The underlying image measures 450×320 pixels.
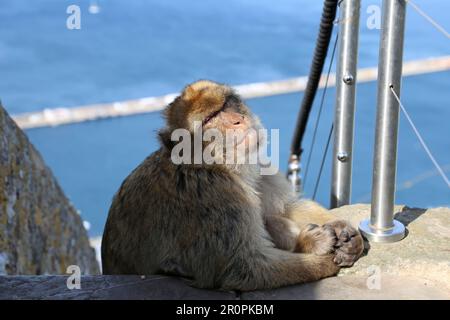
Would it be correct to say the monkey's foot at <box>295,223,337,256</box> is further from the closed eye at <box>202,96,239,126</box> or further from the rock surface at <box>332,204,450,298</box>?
the closed eye at <box>202,96,239,126</box>

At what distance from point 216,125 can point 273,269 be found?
1.61 feet

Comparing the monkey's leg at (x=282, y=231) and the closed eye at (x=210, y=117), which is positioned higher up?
the closed eye at (x=210, y=117)

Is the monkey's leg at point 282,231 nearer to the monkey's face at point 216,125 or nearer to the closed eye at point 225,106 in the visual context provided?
the monkey's face at point 216,125

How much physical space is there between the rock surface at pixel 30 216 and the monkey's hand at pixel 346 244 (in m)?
1.31

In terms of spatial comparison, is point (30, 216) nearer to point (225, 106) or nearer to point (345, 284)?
→ point (225, 106)

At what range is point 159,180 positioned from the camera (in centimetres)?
224

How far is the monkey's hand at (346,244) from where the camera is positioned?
7.27 ft

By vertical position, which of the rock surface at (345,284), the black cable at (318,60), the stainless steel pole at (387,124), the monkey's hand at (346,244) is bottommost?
the rock surface at (345,284)

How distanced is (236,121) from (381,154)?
0.47 meters

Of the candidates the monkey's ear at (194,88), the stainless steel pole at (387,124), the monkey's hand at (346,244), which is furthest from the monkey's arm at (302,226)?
the monkey's ear at (194,88)

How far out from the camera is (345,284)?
2.13 meters

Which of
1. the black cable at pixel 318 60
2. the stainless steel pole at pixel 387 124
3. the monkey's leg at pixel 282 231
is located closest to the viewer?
the stainless steel pole at pixel 387 124

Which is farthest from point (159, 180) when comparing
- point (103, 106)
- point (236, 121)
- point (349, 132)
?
point (103, 106)
